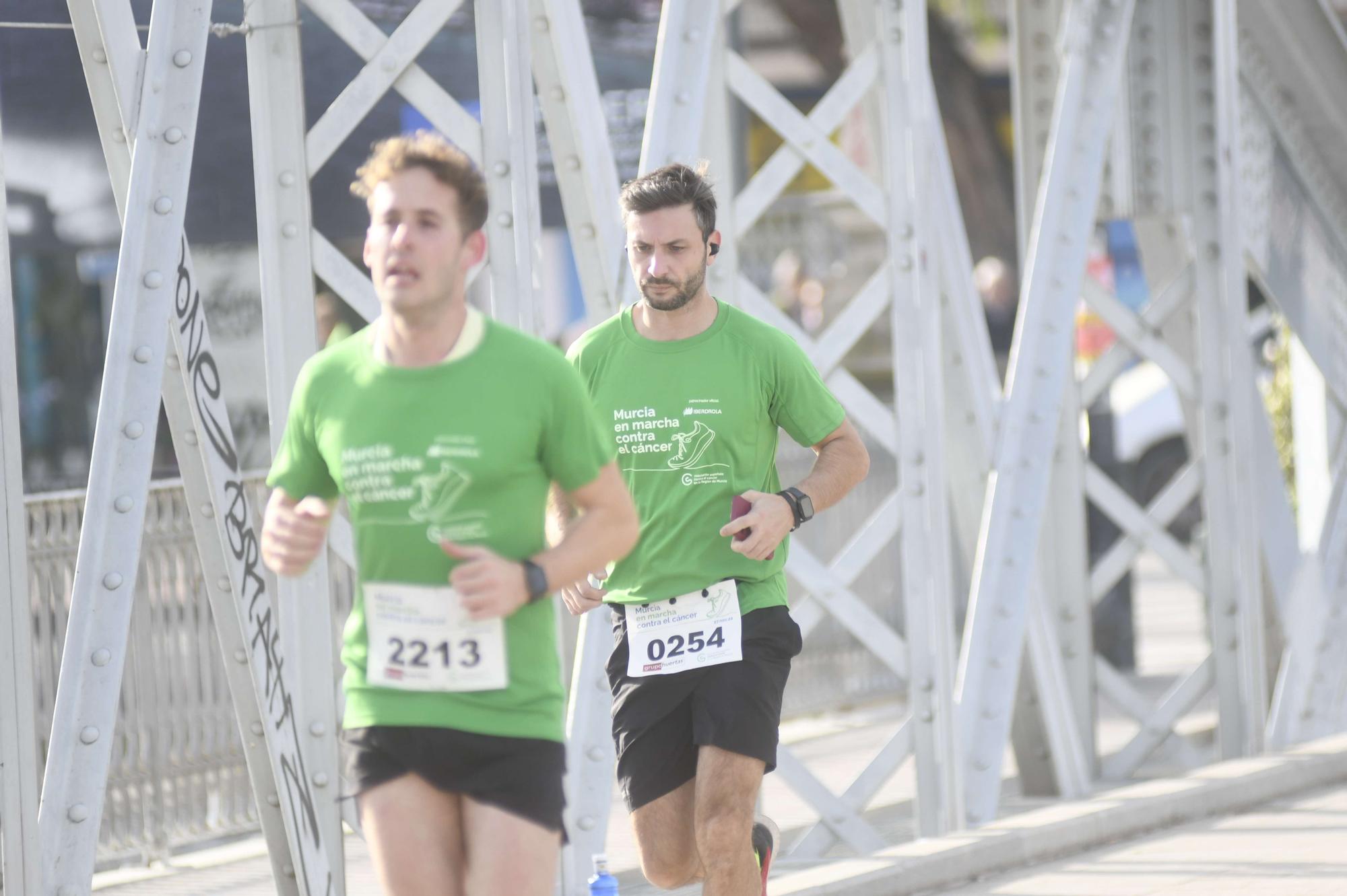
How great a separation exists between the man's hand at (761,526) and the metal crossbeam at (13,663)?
1.78 m

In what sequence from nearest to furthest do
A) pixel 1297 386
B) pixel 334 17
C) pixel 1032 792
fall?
pixel 334 17 < pixel 1032 792 < pixel 1297 386

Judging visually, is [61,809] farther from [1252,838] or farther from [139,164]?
[1252,838]

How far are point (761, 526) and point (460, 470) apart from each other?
4.89ft

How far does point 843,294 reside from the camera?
2097 centimetres

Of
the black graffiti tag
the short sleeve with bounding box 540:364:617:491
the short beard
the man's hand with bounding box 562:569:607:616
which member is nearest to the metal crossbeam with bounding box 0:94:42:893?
the black graffiti tag

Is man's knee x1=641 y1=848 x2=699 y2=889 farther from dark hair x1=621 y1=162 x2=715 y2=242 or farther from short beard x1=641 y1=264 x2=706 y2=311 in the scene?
dark hair x1=621 y1=162 x2=715 y2=242

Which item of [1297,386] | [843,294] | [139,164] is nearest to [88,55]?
[139,164]

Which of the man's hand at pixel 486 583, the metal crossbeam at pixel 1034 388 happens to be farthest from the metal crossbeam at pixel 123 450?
the metal crossbeam at pixel 1034 388

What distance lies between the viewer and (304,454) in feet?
12.9

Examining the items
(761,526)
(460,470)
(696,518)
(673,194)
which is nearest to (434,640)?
(460,470)

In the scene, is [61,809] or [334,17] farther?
[334,17]

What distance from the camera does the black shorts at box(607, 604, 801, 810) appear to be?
208 inches

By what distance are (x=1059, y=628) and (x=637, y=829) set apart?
4.61 meters

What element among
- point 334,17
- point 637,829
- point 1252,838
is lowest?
point 1252,838
